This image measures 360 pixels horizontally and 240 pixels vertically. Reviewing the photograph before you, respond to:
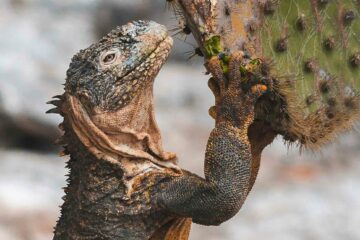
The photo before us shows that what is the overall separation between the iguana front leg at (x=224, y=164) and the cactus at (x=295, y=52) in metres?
0.10

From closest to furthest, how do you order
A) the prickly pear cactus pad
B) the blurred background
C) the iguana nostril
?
the prickly pear cactus pad < the iguana nostril < the blurred background

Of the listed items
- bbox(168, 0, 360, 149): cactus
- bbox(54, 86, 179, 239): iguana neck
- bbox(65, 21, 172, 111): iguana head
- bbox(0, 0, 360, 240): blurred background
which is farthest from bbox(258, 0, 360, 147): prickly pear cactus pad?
bbox(0, 0, 360, 240): blurred background

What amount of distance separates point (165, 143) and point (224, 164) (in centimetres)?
1086

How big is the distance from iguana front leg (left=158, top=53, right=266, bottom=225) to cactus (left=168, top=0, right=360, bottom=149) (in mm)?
98

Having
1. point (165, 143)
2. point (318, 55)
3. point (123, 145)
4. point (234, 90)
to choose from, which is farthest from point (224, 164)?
point (165, 143)

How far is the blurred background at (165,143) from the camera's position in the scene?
44.9 feet

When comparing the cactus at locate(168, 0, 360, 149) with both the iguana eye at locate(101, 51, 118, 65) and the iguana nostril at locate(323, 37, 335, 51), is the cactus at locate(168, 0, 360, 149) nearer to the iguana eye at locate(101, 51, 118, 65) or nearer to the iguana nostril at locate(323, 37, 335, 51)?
the iguana nostril at locate(323, 37, 335, 51)

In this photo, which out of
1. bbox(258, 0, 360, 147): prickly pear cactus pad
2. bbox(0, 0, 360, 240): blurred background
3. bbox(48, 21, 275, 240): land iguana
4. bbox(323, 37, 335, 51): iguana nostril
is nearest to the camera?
bbox(258, 0, 360, 147): prickly pear cactus pad

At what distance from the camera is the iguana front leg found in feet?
18.6

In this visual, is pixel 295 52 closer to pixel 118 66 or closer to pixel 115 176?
pixel 118 66

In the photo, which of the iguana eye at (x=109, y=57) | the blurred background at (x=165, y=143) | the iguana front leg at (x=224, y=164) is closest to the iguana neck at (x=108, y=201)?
the iguana front leg at (x=224, y=164)

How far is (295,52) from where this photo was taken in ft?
18.9

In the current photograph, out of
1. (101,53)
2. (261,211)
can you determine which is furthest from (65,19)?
(101,53)

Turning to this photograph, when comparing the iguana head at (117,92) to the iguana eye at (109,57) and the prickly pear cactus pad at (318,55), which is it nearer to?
the iguana eye at (109,57)
